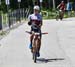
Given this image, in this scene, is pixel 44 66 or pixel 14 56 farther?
pixel 14 56

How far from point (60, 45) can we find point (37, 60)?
198 inches

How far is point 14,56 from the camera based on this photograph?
17.0 meters

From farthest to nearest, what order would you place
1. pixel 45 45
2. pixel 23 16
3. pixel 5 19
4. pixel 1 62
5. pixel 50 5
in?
pixel 50 5
pixel 23 16
pixel 5 19
pixel 45 45
pixel 1 62

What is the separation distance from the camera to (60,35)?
25828 millimetres

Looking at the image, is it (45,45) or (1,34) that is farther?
(1,34)

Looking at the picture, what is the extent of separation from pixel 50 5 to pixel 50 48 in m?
47.5

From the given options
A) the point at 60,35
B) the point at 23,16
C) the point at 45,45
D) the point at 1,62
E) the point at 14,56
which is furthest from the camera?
the point at 23,16

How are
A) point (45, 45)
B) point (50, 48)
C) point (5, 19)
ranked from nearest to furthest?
1. point (50, 48)
2. point (45, 45)
3. point (5, 19)

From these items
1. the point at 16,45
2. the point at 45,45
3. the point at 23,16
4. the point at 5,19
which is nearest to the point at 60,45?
the point at 45,45

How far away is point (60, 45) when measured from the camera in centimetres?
2061

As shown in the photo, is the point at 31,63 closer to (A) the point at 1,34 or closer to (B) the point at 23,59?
(B) the point at 23,59

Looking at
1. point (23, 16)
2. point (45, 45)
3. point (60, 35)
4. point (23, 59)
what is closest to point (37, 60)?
point (23, 59)

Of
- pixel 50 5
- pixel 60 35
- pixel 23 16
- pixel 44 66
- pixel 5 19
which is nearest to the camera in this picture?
pixel 44 66

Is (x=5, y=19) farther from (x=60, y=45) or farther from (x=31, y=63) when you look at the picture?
(x=31, y=63)
